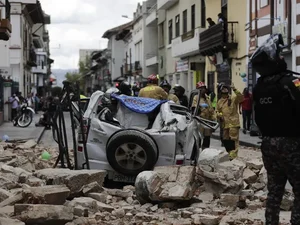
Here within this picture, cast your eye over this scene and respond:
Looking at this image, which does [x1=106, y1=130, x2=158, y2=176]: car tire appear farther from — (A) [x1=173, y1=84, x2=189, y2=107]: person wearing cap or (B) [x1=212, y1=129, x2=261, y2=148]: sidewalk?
(B) [x1=212, y1=129, x2=261, y2=148]: sidewalk

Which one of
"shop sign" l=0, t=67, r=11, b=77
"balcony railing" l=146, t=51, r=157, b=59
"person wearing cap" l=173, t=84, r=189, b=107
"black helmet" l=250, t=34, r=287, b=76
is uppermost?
"balcony railing" l=146, t=51, r=157, b=59

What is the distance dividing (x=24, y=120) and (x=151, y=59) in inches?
922

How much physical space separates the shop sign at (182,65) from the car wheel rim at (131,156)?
92.4ft

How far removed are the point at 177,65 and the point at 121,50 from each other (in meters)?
43.1

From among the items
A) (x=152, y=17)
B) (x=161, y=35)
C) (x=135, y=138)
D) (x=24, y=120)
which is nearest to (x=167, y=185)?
(x=135, y=138)

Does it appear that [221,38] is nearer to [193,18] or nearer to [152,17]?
[193,18]

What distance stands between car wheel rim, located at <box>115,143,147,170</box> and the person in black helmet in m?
3.81

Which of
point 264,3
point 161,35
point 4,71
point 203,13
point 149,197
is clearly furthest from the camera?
point 161,35

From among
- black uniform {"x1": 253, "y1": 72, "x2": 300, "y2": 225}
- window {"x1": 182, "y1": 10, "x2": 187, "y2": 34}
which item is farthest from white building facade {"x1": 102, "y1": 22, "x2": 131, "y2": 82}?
black uniform {"x1": 253, "y1": 72, "x2": 300, "y2": 225}

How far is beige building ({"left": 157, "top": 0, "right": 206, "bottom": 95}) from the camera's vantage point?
34562mm

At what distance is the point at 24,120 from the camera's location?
27.9m

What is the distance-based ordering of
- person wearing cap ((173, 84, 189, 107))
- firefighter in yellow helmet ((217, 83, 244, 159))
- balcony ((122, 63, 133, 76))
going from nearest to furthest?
firefighter in yellow helmet ((217, 83, 244, 159))
person wearing cap ((173, 84, 189, 107))
balcony ((122, 63, 133, 76))

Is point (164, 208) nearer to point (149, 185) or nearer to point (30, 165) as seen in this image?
point (149, 185)

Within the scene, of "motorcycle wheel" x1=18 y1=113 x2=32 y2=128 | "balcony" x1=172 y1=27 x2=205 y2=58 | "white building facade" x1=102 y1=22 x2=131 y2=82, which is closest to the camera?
"motorcycle wheel" x1=18 y1=113 x2=32 y2=128
